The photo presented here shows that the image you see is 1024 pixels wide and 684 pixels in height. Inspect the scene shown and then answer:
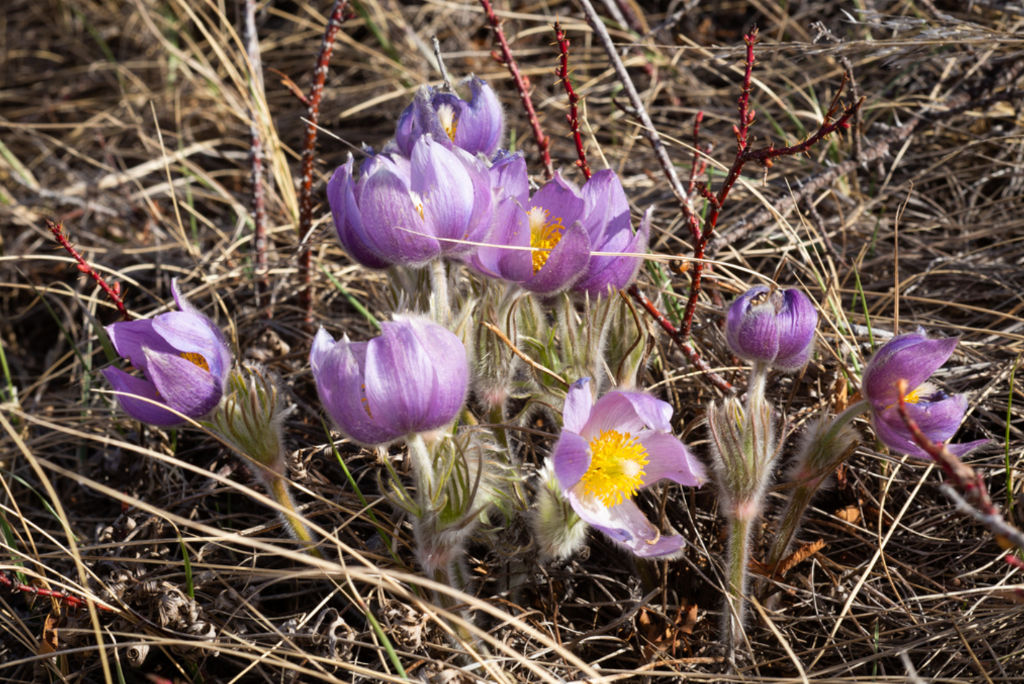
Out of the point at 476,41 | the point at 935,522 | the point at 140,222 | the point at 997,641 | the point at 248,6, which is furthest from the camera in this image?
the point at 476,41

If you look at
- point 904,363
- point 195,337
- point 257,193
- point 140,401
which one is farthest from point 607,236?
point 257,193

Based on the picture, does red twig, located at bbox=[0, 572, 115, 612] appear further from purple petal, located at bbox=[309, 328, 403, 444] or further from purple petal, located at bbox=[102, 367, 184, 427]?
purple petal, located at bbox=[309, 328, 403, 444]

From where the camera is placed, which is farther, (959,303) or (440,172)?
(959,303)

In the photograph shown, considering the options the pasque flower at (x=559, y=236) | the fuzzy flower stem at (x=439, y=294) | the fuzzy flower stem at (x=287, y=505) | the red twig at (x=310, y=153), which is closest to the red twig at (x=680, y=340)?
the pasque flower at (x=559, y=236)

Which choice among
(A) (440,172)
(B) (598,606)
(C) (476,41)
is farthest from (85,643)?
(C) (476,41)

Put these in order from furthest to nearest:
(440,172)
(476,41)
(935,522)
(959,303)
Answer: (476,41), (959,303), (935,522), (440,172)

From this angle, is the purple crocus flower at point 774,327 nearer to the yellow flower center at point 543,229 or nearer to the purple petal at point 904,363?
the purple petal at point 904,363

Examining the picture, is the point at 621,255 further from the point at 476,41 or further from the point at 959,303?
the point at 476,41
